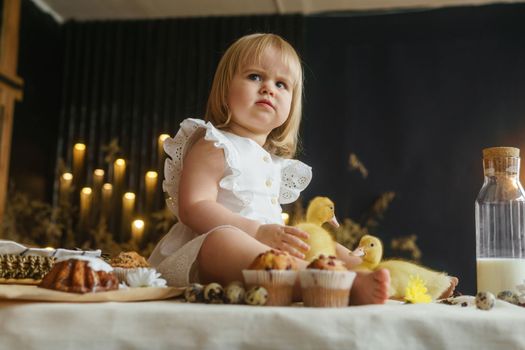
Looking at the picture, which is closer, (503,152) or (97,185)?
(503,152)

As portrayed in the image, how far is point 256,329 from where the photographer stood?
64 centimetres

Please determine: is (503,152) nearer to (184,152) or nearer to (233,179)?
(233,179)

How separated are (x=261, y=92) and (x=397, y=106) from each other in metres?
2.67

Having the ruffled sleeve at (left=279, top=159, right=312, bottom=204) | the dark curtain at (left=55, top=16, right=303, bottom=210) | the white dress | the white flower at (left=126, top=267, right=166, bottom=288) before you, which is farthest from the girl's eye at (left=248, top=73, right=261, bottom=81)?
the dark curtain at (left=55, top=16, right=303, bottom=210)

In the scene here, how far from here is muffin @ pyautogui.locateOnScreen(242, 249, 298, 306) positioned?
75 cm

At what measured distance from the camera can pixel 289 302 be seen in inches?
30.2

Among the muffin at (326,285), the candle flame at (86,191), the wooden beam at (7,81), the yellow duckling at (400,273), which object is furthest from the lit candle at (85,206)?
the muffin at (326,285)

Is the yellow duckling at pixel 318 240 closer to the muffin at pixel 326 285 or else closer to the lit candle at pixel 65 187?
the muffin at pixel 326 285

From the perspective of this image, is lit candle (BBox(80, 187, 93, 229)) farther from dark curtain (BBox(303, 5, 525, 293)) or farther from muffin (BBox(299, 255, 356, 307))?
muffin (BBox(299, 255, 356, 307))

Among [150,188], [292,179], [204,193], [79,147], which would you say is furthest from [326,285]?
[79,147]

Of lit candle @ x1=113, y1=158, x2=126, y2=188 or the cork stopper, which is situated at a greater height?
lit candle @ x1=113, y1=158, x2=126, y2=188

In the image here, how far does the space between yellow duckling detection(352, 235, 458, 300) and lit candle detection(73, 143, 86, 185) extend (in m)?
2.99

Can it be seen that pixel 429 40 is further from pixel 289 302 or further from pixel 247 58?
pixel 289 302

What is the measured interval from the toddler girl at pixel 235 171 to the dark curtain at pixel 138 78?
2547 millimetres
